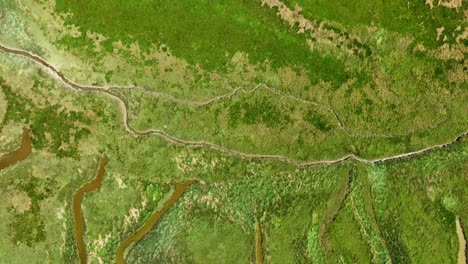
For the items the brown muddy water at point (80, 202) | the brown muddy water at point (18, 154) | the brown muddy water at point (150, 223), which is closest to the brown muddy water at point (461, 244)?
the brown muddy water at point (150, 223)

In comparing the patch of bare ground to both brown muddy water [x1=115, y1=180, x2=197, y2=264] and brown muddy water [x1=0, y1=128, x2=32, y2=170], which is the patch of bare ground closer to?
brown muddy water [x1=0, y1=128, x2=32, y2=170]

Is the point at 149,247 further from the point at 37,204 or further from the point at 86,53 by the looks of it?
the point at 86,53

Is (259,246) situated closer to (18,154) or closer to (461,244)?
(461,244)

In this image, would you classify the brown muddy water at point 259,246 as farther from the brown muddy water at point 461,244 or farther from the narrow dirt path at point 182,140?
the brown muddy water at point 461,244

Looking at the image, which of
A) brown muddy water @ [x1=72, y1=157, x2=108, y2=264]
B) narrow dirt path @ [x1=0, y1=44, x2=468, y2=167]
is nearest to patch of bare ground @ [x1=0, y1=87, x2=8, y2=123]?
narrow dirt path @ [x1=0, y1=44, x2=468, y2=167]

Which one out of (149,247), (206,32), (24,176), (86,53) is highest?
(206,32)

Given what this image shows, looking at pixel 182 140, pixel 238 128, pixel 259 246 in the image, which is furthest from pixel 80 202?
pixel 259 246

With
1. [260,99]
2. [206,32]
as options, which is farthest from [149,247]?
[206,32]
